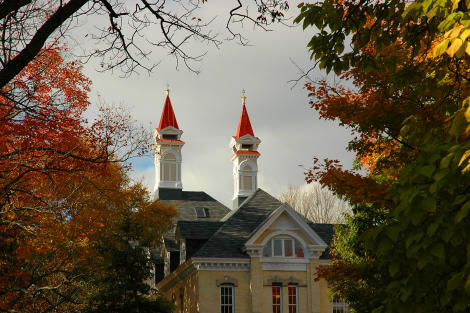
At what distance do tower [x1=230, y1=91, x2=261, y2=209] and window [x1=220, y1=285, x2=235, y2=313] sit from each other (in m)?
27.9

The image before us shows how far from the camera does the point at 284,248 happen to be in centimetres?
3938

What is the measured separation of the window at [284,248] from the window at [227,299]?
10.2 feet

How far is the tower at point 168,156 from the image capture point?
64.5m

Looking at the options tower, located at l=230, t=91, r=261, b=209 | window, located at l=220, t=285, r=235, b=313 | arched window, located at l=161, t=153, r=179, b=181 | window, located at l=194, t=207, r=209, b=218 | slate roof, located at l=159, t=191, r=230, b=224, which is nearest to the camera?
window, located at l=220, t=285, r=235, b=313

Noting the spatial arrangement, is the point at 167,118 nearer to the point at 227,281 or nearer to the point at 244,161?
the point at 244,161

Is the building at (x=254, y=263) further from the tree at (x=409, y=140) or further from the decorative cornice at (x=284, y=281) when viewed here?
the tree at (x=409, y=140)

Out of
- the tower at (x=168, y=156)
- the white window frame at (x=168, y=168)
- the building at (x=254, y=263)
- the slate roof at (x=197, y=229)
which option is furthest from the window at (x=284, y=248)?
the white window frame at (x=168, y=168)

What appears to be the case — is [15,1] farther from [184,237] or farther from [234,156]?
[234,156]

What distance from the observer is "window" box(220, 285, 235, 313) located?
38000 mm

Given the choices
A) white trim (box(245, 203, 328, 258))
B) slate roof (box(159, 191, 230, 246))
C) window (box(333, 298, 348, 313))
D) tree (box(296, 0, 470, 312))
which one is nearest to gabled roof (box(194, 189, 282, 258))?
white trim (box(245, 203, 328, 258))

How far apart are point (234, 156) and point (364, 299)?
49.9 metres

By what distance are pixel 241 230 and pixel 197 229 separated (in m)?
2.85

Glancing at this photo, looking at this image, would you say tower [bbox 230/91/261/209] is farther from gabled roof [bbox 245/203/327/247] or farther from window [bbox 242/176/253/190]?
gabled roof [bbox 245/203/327/247]

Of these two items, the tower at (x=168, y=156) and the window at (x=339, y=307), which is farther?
the tower at (x=168, y=156)
